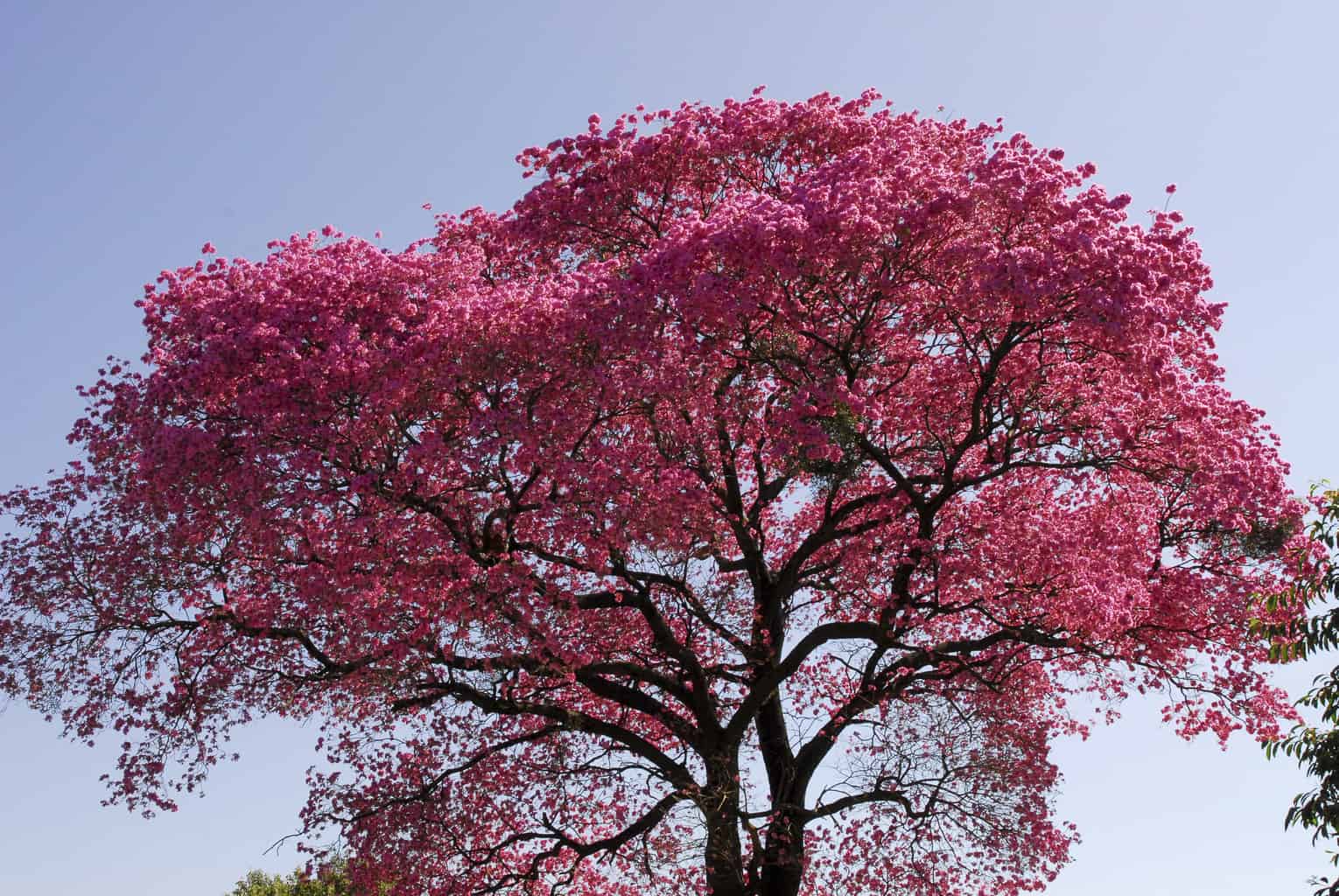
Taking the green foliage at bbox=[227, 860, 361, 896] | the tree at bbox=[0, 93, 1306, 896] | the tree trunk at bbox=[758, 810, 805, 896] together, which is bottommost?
the tree trunk at bbox=[758, 810, 805, 896]

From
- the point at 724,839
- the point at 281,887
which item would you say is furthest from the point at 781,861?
the point at 281,887

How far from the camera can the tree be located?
16.8 m

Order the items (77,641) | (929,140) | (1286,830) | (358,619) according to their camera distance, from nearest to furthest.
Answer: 1. (1286,830)
2. (358,619)
3. (77,641)
4. (929,140)

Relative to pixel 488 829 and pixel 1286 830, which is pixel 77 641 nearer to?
pixel 488 829

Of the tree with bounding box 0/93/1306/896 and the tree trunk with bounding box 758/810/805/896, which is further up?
the tree with bounding box 0/93/1306/896

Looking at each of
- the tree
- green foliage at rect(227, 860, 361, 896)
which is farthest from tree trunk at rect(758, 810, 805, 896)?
green foliage at rect(227, 860, 361, 896)

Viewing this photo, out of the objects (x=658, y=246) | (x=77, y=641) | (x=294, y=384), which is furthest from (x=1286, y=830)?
(x=77, y=641)

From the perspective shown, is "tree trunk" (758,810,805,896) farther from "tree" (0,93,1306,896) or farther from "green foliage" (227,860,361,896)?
"green foliage" (227,860,361,896)

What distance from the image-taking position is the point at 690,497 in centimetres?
1767

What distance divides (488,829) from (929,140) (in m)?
13.4

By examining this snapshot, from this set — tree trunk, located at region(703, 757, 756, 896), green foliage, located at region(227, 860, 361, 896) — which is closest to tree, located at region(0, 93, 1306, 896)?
tree trunk, located at region(703, 757, 756, 896)

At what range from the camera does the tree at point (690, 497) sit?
16.8 metres

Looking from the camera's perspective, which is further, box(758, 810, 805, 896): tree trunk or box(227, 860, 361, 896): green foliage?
box(227, 860, 361, 896): green foliage

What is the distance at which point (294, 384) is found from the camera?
17.3 meters
